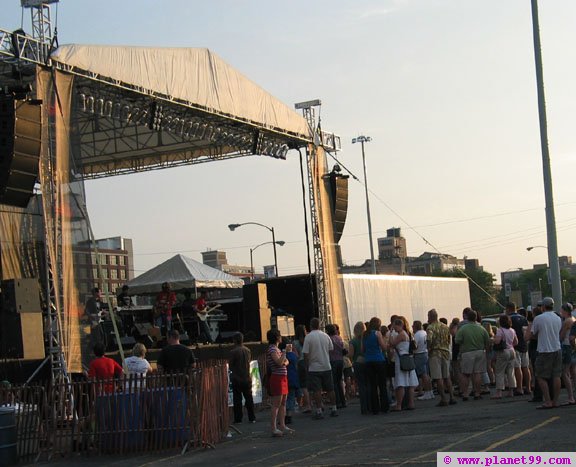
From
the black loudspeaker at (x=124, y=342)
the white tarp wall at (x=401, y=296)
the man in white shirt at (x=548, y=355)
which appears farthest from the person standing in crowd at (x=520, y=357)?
the black loudspeaker at (x=124, y=342)

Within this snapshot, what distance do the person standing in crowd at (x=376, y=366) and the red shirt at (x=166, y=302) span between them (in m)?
9.80

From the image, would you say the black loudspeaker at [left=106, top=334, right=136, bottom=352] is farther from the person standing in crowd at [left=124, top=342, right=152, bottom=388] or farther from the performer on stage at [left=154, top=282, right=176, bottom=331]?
the person standing in crowd at [left=124, top=342, right=152, bottom=388]

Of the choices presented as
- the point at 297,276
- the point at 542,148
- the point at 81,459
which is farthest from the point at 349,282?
the point at 81,459

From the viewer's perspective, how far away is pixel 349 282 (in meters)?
28.1

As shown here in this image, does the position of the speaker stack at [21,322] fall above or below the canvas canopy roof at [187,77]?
below

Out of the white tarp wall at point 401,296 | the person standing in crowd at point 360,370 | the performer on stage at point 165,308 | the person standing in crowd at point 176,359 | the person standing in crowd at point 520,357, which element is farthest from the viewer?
the white tarp wall at point 401,296

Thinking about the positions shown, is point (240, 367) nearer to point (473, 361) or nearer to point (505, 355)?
point (473, 361)

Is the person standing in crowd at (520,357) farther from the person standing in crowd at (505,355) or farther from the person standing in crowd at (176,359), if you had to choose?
the person standing in crowd at (176,359)

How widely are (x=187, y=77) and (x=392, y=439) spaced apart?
11166mm

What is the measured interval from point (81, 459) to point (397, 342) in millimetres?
6120

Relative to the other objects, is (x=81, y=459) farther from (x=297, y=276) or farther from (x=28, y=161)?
(x=297, y=276)

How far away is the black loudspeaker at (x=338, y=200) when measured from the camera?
26.0m

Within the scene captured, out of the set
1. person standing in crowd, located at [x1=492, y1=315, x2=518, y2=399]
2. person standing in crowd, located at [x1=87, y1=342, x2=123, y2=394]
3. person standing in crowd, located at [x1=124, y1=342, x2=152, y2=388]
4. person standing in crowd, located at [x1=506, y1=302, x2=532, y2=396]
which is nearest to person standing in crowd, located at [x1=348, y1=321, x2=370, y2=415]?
person standing in crowd, located at [x1=492, y1=315, x2=518, y2=399]

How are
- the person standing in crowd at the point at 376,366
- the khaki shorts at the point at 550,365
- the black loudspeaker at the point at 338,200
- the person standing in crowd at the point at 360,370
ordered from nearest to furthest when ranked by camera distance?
the khaki shorts at the point at 550,365, the person standing in crowd at the point at 376,366, the person standing in crowd at the point at 360,370, the black loudspeaker at the point at 338,200
